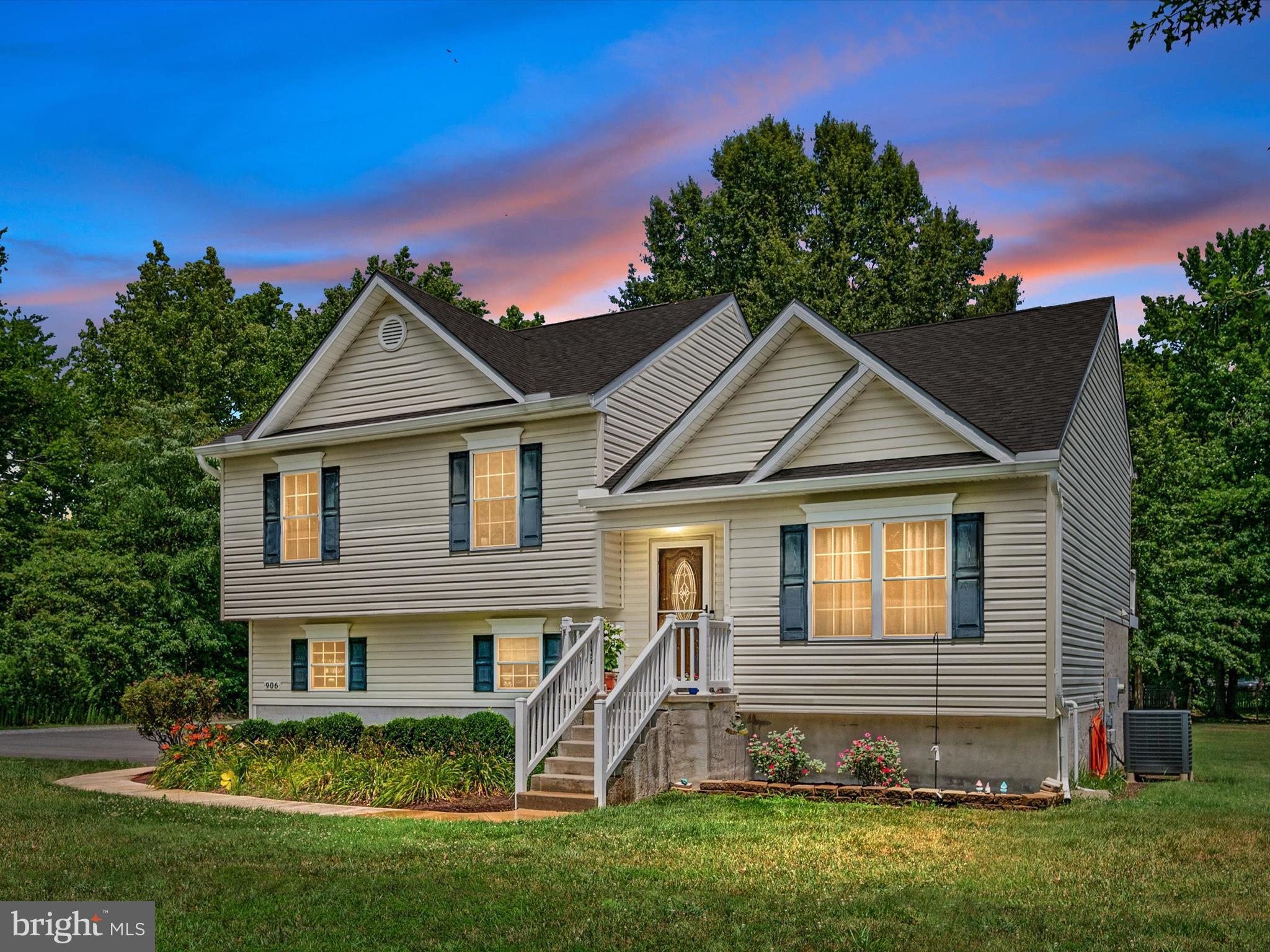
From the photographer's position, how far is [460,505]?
2081 centimetres

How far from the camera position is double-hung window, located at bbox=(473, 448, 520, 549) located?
66.8 feet

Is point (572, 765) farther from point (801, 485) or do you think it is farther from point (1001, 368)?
point (1001, 368)

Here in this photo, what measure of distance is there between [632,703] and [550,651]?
14.3ft

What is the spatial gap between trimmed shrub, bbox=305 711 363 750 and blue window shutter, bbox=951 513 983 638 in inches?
356

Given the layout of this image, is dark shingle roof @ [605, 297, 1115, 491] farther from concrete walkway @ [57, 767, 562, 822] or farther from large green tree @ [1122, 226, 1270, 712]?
large green tree @ [1122, 226, 1270, 712]

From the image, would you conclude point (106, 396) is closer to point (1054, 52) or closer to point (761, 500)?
point (761, 500)

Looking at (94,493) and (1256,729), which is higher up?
(94,493)

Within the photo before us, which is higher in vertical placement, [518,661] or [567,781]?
[518,661]

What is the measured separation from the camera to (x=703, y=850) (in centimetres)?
1138

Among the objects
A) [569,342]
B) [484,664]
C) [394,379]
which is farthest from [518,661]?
[569,342]

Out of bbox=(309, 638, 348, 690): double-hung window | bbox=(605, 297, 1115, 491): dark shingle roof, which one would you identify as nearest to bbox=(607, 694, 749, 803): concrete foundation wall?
bbox=(605, 297, 1115, 491): dark shingle roof

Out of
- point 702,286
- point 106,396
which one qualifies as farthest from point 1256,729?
point 106,396

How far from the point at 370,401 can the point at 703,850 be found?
13.0 meters

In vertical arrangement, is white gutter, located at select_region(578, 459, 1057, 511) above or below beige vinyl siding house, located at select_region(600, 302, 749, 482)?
below
